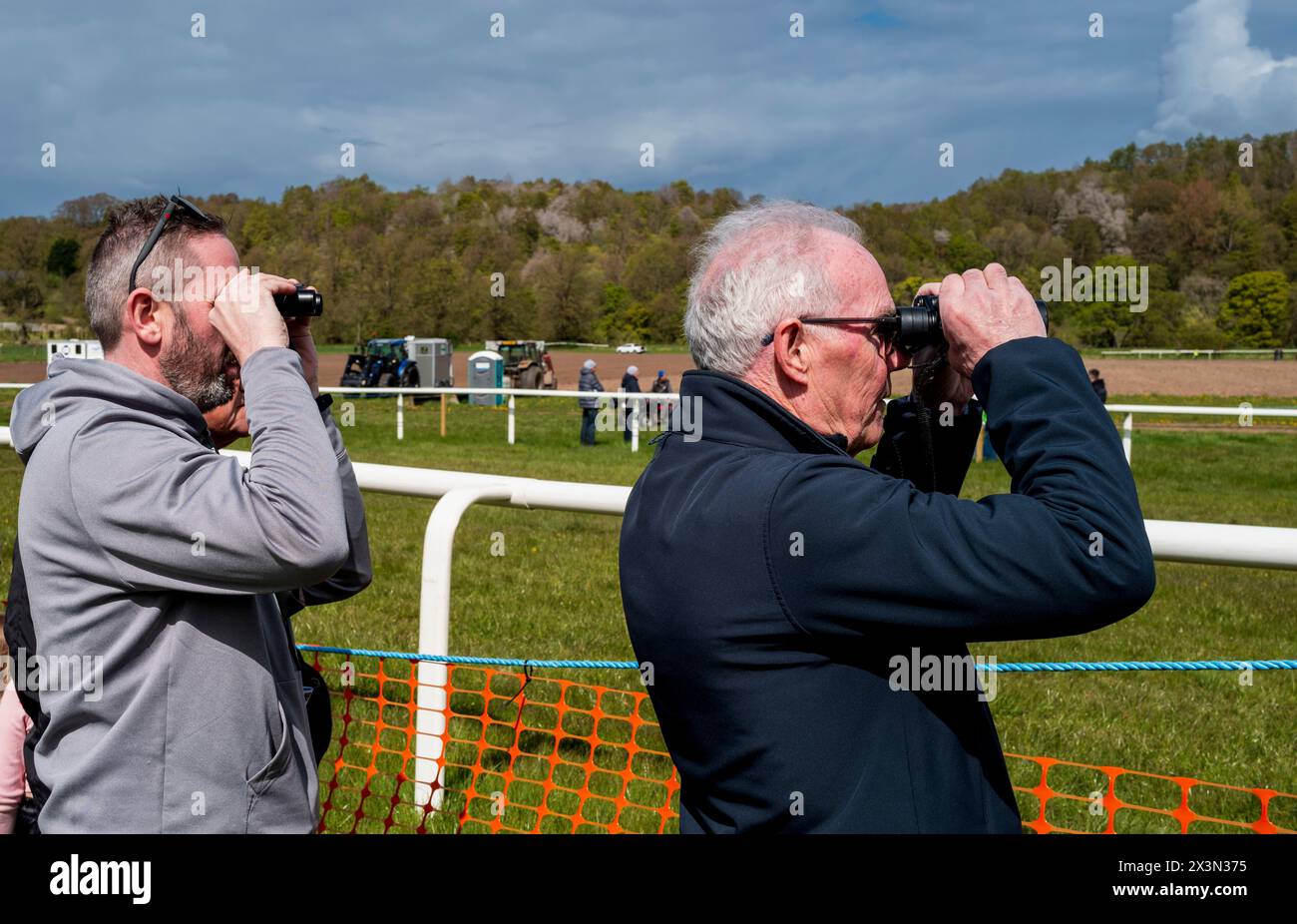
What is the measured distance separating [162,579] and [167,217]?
680mm

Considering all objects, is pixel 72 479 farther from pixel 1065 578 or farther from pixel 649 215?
pixel 649 215

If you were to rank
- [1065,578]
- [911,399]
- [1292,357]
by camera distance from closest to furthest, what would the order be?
[1065,578]
[911,399]
[1292,357]

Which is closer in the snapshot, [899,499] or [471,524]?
[899,499]

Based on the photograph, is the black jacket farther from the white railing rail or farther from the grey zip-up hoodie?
the white railing rail

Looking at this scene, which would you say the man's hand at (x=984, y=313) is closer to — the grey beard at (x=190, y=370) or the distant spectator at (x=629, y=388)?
the grey beard at (x=190, y=370)

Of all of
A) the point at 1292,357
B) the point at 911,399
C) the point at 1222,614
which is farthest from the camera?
the point at 1292,357

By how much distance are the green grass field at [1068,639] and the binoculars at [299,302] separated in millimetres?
3234

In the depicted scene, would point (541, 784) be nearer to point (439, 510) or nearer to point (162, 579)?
point (439, 510)

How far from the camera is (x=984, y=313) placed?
5.58 ft

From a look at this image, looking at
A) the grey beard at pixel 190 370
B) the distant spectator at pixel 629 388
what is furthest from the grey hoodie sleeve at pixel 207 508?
the distant spectator at pixel 629 388

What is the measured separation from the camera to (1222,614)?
26.1 feet

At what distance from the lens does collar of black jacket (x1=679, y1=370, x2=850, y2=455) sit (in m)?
1.69
